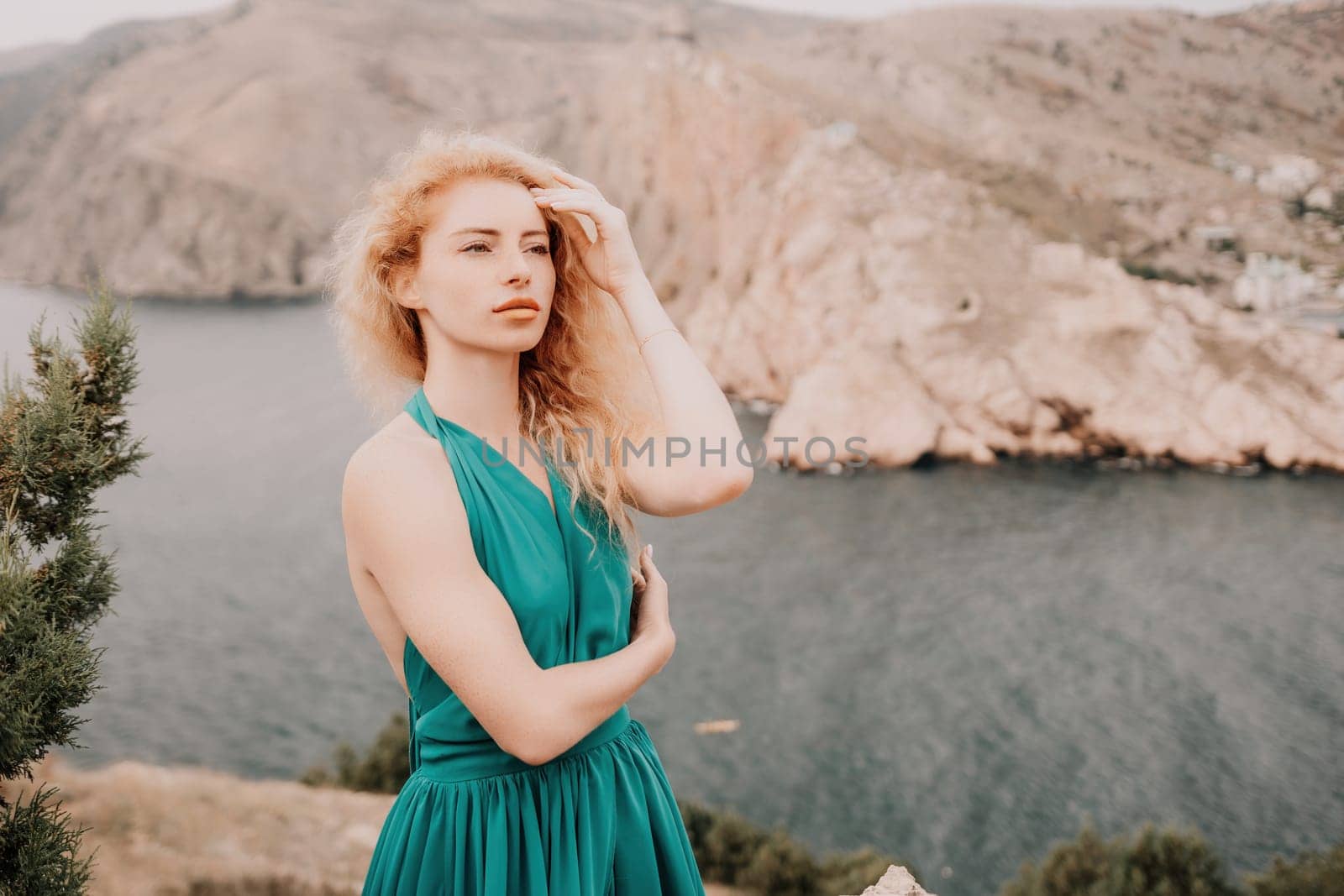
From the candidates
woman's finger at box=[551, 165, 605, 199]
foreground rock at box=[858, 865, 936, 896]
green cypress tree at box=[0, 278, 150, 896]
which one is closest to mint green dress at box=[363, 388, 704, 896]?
woman's finger at box=[551, 165, 605, 199]

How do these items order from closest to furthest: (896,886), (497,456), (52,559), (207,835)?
(497,456)
(896,886)
(52,559)
(207,835)

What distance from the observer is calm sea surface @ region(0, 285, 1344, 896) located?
20.7 m

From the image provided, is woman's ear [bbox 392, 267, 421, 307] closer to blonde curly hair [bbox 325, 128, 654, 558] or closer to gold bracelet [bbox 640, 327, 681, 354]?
blonde curly hair [bbox 325, 128, 654, 558]

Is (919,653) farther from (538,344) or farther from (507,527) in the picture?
(507,527)

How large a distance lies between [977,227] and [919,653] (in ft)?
96.9

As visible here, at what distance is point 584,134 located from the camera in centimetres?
7369

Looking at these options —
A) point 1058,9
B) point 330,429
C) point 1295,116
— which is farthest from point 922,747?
point 1058,9

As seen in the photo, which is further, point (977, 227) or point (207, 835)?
point (977, 227)

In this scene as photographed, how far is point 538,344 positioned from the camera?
6.82 feet

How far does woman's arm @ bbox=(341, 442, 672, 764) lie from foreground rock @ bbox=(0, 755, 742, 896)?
757 cm

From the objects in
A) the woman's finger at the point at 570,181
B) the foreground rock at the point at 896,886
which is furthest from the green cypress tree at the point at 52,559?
the foreground rock at the point at 896,886

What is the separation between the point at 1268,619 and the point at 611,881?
32405 mm

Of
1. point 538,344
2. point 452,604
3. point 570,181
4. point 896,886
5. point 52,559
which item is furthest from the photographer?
point 52,559

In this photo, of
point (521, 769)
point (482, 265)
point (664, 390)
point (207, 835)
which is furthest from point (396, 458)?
point (207, 835)
